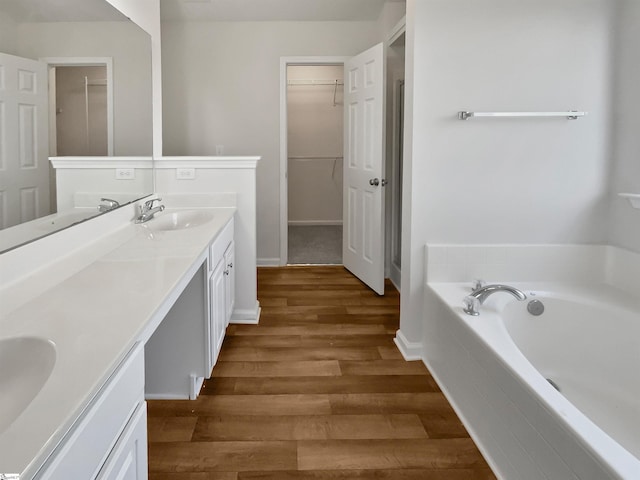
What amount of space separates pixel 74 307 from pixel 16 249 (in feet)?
1.21

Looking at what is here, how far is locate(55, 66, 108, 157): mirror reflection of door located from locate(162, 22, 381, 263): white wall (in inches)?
109

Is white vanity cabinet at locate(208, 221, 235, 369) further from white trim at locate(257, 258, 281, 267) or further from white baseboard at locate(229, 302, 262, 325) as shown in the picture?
white trim at locate(257, 258, 281, 267)

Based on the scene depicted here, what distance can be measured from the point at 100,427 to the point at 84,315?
38 centimetres

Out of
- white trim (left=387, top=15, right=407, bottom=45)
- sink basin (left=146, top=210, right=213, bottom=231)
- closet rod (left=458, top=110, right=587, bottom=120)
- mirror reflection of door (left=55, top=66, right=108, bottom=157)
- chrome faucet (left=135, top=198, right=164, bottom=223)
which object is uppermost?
white trim (left=387, top=15, right=407, bottom=45)

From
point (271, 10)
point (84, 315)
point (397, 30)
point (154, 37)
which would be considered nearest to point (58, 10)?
point (84, 315)

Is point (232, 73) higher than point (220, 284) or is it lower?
higher

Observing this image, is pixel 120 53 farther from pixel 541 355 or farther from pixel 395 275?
pixel 395 275

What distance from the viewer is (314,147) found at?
24.9 feet

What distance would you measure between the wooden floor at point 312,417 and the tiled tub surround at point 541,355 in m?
0.16

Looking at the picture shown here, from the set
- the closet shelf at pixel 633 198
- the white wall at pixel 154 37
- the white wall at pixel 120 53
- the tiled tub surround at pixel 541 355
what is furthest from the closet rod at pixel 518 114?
the white wall at pixel 154 37

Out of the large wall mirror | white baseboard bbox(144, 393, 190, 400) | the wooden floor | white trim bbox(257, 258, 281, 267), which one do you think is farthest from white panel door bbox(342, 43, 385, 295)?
white baseboard bbox(144, 393, 190, 400)

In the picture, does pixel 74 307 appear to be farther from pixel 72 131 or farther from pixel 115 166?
pixel 115 166

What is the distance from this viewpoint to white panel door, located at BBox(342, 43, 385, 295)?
13.2 feet

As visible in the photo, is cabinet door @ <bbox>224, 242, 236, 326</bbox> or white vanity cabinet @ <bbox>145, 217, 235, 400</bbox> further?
cabinet door @ <bbox>224, 242, 236, 326</bbox>
